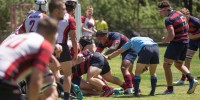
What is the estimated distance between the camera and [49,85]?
7867mm

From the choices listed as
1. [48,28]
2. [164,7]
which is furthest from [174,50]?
[48,28]

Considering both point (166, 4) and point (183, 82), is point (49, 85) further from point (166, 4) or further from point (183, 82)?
point (183, 82)

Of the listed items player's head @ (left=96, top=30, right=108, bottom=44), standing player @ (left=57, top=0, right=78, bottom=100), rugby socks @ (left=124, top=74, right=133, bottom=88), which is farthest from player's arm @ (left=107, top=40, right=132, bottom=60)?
standing player @ (left=57, top=0, right=78, bottom=100)

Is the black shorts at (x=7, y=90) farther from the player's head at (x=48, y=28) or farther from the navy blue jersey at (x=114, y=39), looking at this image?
the navy blue jersey at (x=114, y=39)

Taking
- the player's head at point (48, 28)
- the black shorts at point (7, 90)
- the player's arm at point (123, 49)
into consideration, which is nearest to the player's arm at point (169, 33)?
the player's arm at point (123, 49)

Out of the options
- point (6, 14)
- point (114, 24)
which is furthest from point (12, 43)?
point (114, 24)

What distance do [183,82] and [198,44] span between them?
1.44 metres

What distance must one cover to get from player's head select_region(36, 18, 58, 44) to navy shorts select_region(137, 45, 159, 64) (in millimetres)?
6161

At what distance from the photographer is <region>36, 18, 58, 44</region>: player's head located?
5676 mm

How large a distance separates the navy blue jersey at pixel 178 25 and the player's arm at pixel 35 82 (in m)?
6.75

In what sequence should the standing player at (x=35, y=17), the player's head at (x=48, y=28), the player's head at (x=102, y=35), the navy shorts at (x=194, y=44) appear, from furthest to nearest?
the navy shorts at (x=194, y=44) < the player's head at (x=102, y=35) < the standing player at (x=35, y=17) < the player's head at (x=48, y=28)

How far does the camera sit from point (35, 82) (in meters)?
5.66

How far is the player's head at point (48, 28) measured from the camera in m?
5.68

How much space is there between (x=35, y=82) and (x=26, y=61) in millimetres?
233
